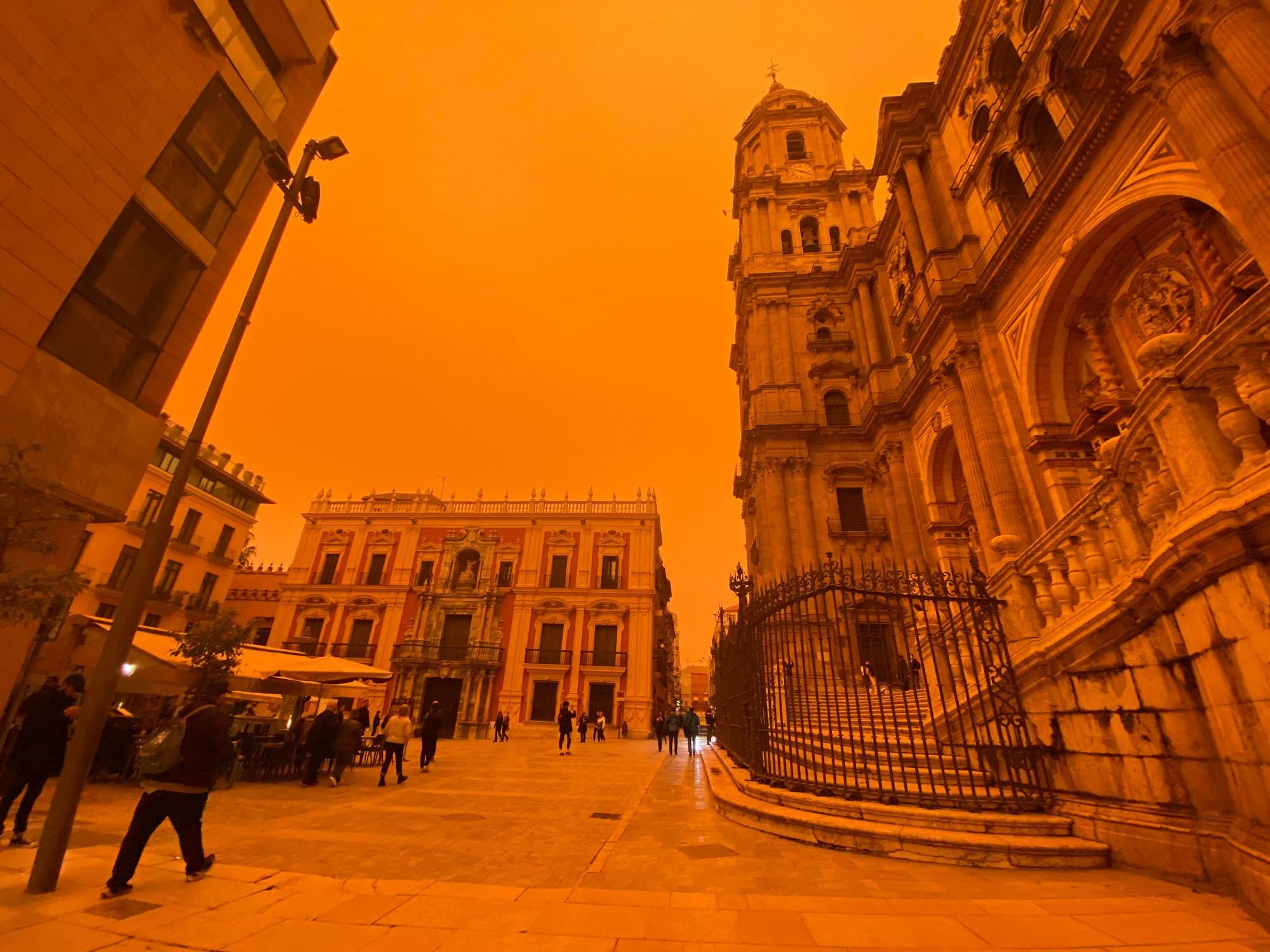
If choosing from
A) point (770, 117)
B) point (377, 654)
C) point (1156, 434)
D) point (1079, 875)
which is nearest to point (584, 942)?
point (1079, 875)

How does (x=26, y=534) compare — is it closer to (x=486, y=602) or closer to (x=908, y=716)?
(x=908, y=716)

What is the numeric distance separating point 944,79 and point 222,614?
2434 centimetres

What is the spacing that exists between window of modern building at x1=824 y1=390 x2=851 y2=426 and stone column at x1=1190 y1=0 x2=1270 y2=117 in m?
15.9

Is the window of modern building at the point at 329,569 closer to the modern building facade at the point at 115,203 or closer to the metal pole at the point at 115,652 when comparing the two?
the modern building facade at the point at 115,203

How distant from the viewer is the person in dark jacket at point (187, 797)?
371 centimetres

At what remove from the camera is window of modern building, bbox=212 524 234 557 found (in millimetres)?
28234

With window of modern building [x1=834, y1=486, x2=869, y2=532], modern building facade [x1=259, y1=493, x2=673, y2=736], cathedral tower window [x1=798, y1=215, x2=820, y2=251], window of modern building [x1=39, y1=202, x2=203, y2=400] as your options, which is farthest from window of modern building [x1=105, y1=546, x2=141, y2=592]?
cathedral tower window [x1=798, y1=215, x2=820, y2=251]

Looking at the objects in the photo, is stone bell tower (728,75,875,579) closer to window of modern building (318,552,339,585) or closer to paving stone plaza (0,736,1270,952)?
paving stone plaza (0,736,1270,952)

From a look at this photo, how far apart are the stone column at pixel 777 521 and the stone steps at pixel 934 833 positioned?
568 inches

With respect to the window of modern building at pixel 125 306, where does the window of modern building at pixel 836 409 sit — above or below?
above

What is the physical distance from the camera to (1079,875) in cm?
414

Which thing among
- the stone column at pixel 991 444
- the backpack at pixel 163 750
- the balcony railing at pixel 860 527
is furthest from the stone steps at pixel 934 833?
the balcony railing at pixel 860 527

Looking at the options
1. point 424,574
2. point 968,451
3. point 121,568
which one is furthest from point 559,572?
point 968,451

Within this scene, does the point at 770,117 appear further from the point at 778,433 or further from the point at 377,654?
the point at 377,654
